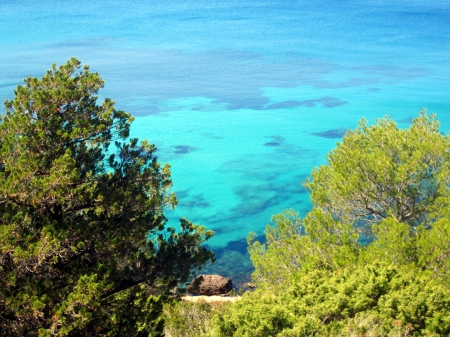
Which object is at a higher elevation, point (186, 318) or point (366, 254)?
point (366, 254)

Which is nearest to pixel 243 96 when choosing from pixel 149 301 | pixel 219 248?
pixel 219 248

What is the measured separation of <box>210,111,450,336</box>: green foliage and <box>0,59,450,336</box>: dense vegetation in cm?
3

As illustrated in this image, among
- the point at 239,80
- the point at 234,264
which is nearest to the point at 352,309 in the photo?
the point at 234,264

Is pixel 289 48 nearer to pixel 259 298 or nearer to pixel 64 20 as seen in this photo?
pixel 64 20

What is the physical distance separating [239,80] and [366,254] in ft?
114

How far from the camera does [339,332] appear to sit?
21.5 feet

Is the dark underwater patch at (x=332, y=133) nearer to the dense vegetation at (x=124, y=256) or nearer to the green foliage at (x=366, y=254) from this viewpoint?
the green foliage at (x=366, y=254)

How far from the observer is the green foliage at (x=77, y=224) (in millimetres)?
6273

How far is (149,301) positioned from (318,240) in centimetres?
407

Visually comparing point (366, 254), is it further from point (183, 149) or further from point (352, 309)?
point (183, 149)

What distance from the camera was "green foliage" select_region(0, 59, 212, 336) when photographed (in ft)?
20.6

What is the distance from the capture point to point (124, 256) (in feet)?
25.3

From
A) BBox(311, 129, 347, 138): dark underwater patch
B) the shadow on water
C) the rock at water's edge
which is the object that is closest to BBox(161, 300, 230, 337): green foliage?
the rock at water's edge

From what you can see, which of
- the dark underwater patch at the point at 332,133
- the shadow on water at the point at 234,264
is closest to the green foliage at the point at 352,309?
the shadow on water at the point at 234,264
